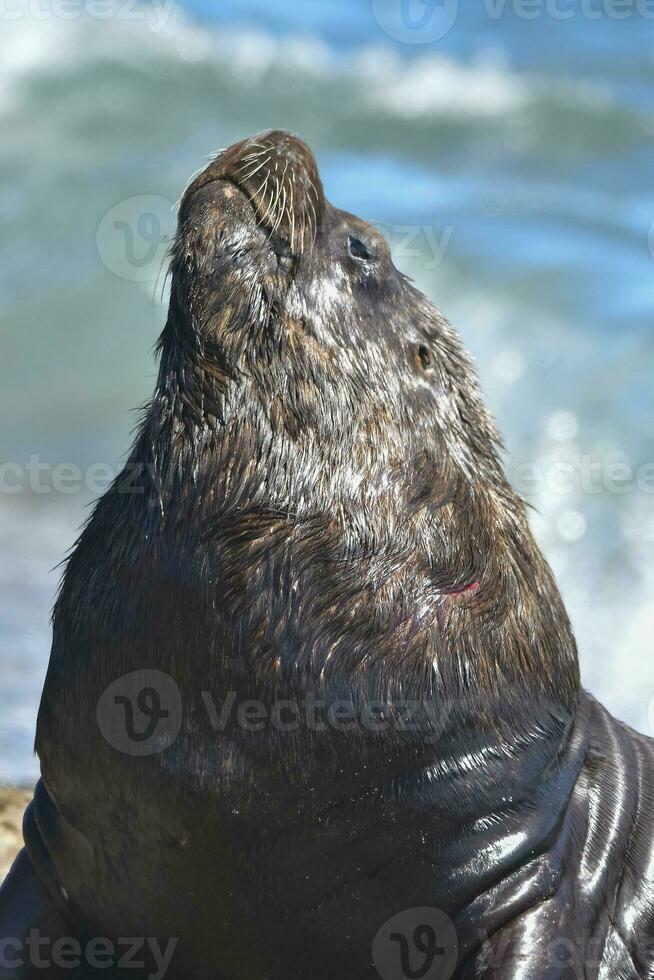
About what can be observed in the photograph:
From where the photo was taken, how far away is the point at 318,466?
4.73 m

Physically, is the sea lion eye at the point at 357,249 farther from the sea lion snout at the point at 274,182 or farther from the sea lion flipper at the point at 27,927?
the sea lion flipper at the point at 27,927

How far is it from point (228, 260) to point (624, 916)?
2.43m

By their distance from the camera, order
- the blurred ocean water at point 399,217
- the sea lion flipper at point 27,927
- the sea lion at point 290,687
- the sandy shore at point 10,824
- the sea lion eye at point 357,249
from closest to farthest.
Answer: the sea lion at point 290,687
the sea lion flipper at point 27,927
the sea lion eye at point 357,249
the sandy shore at point 10,824
the blurred ocean water at point 399,217

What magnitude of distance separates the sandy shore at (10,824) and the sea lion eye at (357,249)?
10.6 ft

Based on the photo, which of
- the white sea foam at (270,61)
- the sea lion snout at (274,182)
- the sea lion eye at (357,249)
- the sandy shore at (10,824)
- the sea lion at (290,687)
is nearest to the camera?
the sea lion at (290,687)

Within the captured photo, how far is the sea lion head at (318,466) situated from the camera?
15.2 feet

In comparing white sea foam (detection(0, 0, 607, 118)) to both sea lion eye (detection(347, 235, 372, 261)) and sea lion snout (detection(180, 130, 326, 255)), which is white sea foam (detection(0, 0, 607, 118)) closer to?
sea lion eye (detection(347, 235, 372, 261))

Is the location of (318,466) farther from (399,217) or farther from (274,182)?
(399,217)

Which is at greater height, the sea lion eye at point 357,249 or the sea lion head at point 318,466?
the sea lion eye at point 357,249

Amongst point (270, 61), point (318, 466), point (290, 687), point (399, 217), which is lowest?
point (290, 687)

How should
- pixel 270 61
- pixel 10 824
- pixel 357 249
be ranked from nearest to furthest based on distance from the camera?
pixel 357 249
pixel 10 824
pixel 270 61

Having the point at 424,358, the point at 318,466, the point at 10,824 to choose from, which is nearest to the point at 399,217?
the point at 10,824

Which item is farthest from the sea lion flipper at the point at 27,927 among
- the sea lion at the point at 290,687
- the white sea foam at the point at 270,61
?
the white sea foam at the point at 270,61

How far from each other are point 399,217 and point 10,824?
9.74m
